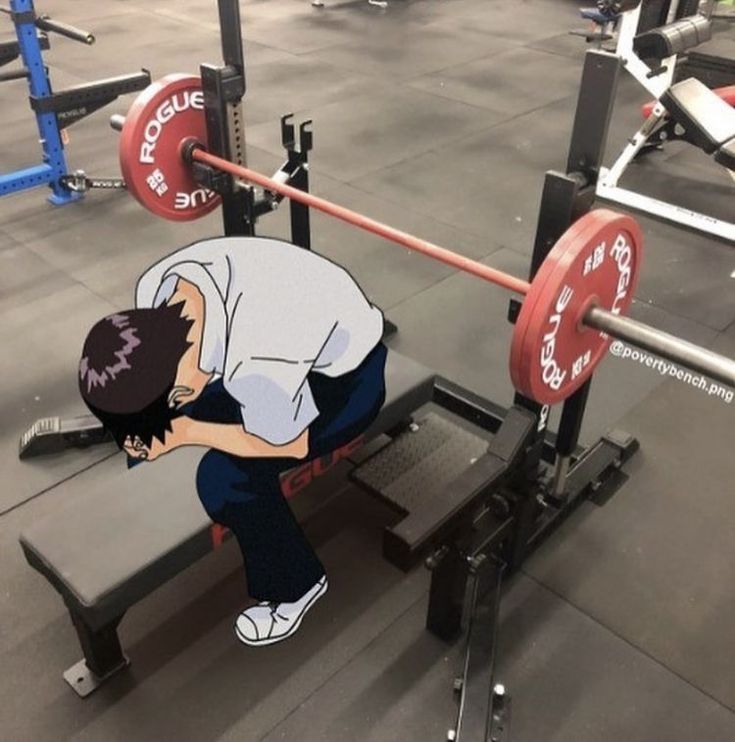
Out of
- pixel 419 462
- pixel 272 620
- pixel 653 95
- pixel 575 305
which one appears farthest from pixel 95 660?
pixel 653 95

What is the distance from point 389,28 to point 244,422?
6.16 meters

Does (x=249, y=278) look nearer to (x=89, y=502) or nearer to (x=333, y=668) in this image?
(x=89, y=502)

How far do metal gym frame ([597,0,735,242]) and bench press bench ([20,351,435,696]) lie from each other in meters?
2.60

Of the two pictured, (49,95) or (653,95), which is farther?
(653,95)

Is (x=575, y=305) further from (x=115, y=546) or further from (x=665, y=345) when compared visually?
(x=115, y=546)

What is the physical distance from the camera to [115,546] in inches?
68.2

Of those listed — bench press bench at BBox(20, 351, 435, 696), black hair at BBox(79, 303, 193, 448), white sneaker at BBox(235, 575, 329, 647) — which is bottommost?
white sneaker at BBox(235, 575, 329, 647)

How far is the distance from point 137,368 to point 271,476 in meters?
0.36

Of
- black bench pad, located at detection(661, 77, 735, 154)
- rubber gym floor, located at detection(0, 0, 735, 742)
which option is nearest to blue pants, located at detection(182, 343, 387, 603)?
rubber gym floor, located at detection(0, 0, 735, 742)

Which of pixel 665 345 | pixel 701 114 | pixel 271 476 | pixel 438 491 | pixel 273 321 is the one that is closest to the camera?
pixel 665 345

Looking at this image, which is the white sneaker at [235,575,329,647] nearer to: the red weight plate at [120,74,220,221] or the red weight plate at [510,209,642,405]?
the red weight plate at [510,209,642,405]

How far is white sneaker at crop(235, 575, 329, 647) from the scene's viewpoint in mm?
1918

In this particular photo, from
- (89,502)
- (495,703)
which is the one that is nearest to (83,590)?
(89,502)

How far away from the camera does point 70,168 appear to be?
14.4 ft
